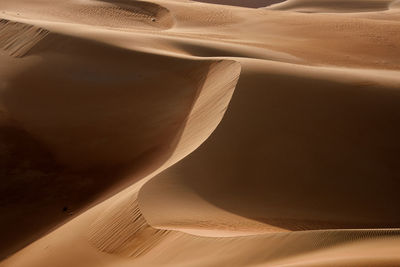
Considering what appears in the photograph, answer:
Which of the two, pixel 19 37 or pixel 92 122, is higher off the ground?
pixel 19 37

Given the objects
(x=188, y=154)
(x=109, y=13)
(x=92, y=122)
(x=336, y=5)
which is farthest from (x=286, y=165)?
(x=336, y=5)

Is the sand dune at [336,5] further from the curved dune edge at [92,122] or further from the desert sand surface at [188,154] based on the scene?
the curved dune edge at [92,122]

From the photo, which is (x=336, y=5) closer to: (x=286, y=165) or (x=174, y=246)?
(x=286, y=165)

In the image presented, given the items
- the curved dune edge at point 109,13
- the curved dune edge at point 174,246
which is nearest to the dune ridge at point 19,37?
the curved dune edge at point 109,13

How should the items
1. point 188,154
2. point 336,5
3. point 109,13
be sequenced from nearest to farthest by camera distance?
point 188,154 → point 109,13 → point 336,5

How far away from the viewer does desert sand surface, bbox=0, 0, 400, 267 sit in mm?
5207

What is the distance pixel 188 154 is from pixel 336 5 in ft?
76.3

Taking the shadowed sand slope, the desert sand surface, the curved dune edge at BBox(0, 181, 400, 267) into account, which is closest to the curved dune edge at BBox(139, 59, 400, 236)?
the desert sand surface

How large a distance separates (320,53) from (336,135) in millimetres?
4987

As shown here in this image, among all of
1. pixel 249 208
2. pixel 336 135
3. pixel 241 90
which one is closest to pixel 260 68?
pixel 241 90

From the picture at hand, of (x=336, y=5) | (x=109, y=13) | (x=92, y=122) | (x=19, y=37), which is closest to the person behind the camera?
(x=92, y=122)

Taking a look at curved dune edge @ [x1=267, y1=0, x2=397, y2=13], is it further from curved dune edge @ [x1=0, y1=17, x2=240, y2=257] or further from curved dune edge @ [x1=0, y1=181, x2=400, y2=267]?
curved dune edge @ [x1=0, y1=181, x2=400, y2=267]

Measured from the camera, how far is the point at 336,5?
28422 millimetres

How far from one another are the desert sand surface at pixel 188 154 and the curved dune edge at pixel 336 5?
1639 cm
